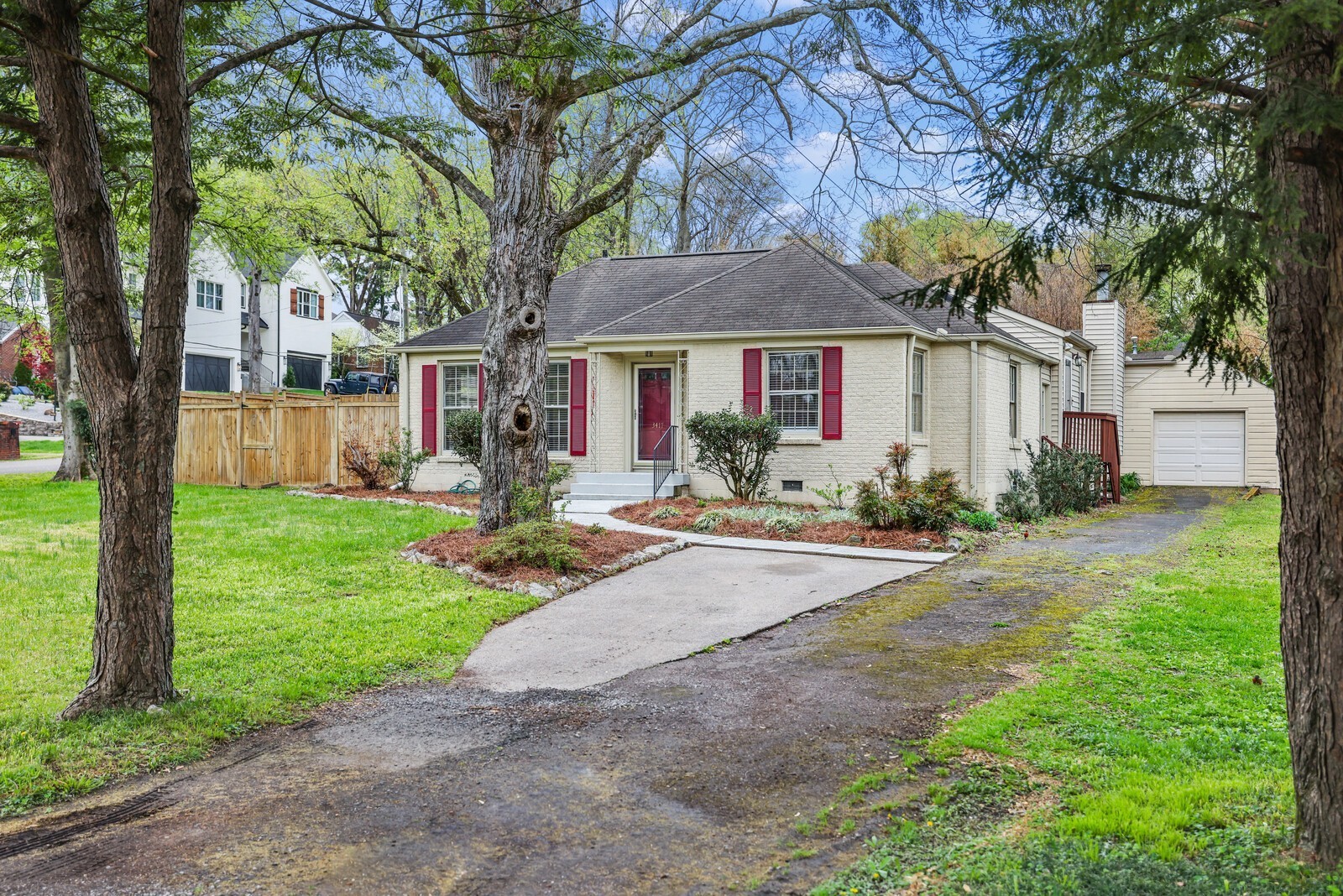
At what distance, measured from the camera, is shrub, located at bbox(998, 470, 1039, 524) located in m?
15.8

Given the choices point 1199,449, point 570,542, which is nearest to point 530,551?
point 570,542

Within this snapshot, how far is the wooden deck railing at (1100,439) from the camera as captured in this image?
20.3 metres

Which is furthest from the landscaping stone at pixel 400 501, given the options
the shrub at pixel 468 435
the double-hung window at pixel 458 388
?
the double-hung window at pixel 458 388

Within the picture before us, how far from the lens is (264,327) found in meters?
37.8

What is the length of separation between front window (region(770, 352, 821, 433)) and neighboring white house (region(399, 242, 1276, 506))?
2 centimetres

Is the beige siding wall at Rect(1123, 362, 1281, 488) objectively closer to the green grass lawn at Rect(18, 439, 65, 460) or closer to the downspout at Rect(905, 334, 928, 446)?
the downspout at Rect(905, 334, 928, 446)

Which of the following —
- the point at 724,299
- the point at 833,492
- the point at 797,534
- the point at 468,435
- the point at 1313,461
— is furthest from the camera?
the point at 724,299

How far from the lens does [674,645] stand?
23.7ft

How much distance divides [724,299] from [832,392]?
9.69 feet

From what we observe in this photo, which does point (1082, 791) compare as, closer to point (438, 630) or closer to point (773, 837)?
point (773, 837)

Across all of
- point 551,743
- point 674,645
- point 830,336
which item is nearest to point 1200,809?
point 551,743

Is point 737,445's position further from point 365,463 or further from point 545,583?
point 365,463

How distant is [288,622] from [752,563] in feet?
16.4

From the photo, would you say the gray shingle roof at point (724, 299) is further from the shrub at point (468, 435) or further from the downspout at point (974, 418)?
the shrub at point (468, 435)
